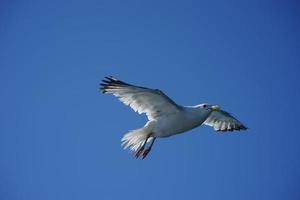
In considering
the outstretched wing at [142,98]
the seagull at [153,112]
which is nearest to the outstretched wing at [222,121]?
the seagull at [153,112]

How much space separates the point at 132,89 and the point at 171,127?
4.15 ft

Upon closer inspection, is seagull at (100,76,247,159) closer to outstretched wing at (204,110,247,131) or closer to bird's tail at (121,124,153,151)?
bird's tail at (121,124,153,151)

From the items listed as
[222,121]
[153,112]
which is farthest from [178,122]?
[222,121]

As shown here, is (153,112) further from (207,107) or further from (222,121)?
(222,121)

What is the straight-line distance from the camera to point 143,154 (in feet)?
40.9

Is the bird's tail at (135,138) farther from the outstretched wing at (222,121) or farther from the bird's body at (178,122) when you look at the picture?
the outstretched wing at (222,121)

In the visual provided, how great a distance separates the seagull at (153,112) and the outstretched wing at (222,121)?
101 inches

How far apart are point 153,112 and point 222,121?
12.0 feet

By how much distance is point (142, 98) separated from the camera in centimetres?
1221

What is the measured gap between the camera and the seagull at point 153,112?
11.9 meters

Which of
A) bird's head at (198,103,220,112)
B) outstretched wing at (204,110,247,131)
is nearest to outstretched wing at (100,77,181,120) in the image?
bird's head at (198,103,220,112)

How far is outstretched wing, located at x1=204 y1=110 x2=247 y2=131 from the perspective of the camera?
49.7 ft

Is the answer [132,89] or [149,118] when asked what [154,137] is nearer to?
[149,118]

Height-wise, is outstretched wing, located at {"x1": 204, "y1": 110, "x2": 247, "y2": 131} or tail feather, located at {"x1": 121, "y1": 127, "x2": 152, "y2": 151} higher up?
outstretched wing, located at {"x1": 204, "y1": 110, "x2": 247, "y2": 131}
